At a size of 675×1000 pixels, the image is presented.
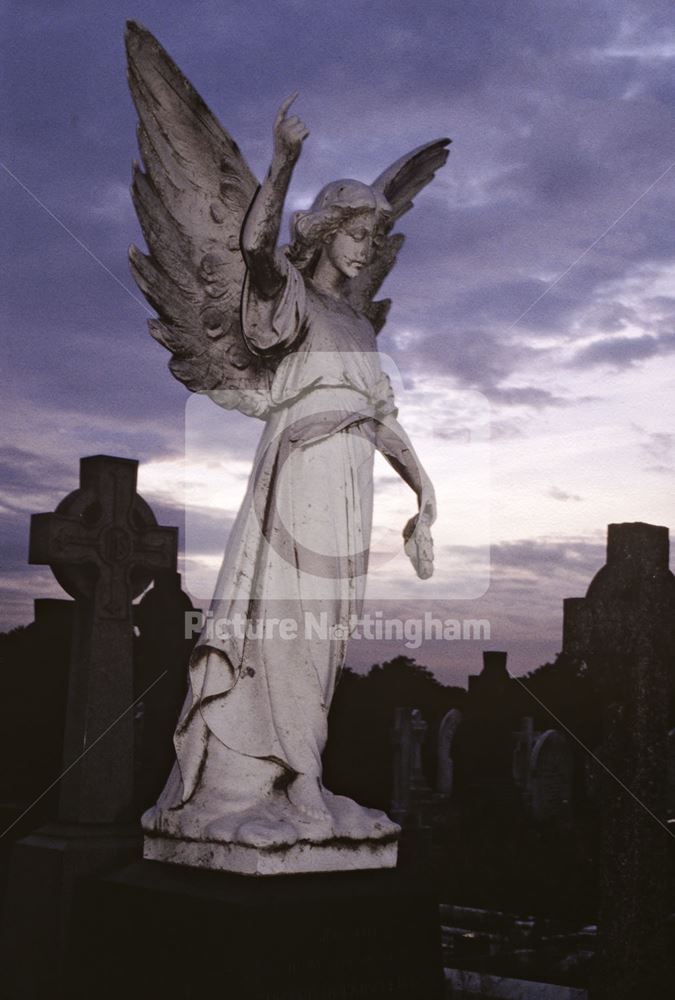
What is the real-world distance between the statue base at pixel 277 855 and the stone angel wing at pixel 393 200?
7.36 feet

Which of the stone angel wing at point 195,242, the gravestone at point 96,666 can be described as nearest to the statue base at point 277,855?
the gravestone at point 96,666

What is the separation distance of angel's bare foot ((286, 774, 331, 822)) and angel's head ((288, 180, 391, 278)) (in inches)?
78.3

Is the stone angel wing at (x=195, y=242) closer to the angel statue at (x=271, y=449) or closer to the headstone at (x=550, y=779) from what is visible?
the angel statue at (x=271, y=449)

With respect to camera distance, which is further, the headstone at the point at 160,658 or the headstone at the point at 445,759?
the headstone at the point at 445,759

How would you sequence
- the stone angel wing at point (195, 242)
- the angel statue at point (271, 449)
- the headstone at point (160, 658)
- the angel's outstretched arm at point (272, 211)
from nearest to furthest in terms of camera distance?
the angel's outstretched arm at point (272, 211) < the angel statue at point (271, 449) < the stone angel wing at point (195, 242) < the headstone at point (160, 658)

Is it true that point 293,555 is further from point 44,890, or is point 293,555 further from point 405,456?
point 44,890

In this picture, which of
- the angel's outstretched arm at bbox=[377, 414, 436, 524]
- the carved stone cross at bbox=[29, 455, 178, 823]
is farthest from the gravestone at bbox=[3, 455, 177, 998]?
the angel's outstretched arm at bbox=[377, 414, 436, 524]

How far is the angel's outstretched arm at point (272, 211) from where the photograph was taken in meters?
4.03


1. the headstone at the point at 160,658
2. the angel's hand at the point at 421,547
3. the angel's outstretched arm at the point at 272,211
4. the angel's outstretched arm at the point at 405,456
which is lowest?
the headstone at the point at 160,658

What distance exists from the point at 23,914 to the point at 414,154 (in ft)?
12.9

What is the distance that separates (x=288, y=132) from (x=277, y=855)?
2435mm

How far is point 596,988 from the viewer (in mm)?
5473

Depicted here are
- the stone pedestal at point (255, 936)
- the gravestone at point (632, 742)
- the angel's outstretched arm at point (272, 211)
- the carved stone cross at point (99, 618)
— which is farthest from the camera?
the carved stone cross at point (99, 618)

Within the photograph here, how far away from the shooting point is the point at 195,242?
A: 4.62 meters
